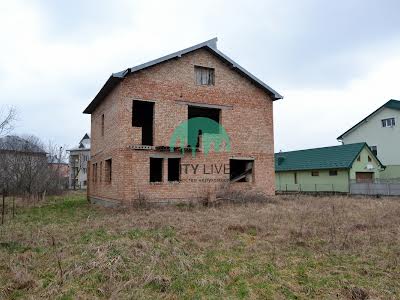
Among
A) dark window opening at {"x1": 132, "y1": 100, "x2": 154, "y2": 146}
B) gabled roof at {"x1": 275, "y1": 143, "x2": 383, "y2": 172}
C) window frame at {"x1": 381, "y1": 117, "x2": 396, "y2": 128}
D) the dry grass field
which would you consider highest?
window frame at {"x1": 381, "y1": 117, "x2": 396, "y2": 128}

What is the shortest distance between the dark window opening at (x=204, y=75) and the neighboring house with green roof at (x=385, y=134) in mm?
21579

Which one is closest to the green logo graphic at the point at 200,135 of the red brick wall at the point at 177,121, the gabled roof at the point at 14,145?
the red brick wall at the point at 177,121

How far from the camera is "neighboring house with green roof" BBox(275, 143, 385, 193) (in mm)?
25719

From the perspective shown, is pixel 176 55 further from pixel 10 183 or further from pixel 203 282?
pixel 10 183

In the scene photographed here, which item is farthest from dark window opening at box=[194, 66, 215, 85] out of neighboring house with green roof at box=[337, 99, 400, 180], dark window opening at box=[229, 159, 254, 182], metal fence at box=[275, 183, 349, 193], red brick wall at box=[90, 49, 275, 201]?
neighboring house with green roof at box=[337, 99, 400, 180]

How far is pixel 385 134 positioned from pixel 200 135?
23218 millimetres

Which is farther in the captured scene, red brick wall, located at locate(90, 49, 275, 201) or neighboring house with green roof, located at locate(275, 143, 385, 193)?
neighboring house with green roof, located at locate(275, 143, 385, 193)

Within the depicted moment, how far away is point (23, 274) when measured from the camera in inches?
217

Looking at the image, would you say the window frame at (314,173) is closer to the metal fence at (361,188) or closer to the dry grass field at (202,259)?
the metal fence at (361,188)

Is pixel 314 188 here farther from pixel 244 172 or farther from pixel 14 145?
pixel 14 145

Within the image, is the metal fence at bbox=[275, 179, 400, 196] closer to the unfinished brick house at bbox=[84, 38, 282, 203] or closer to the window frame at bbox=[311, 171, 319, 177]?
the window frame at bbox=[311, 171, 319, 177]

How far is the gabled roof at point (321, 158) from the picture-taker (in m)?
25.9

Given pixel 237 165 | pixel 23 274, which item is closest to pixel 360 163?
pixel 237 165

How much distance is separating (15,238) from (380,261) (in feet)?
27.2
